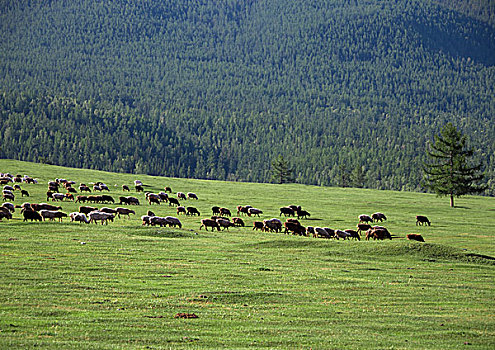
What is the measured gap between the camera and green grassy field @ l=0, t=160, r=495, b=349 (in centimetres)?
1755

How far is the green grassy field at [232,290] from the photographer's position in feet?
57.6

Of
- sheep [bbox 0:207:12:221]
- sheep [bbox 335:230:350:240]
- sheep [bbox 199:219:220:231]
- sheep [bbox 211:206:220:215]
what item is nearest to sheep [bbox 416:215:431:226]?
sheep [bbox 335:230:350:240]

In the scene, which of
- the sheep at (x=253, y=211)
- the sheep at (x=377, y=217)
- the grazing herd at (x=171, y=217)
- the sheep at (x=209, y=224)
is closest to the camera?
the grazing herd at (x=171, y=217)

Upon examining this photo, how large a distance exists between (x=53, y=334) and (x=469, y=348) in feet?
41.0

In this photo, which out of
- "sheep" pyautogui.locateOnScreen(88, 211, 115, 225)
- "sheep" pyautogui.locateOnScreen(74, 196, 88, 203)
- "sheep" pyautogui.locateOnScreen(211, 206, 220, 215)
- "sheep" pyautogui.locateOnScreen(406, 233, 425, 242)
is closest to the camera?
"sheep" pyautogui.locateOnScreen(406, 233, 425, 242)

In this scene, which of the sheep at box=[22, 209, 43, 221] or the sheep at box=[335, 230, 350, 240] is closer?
the sheep at box=[22, 209, 43, 221]

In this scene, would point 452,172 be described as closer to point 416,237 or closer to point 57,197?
point 416,237

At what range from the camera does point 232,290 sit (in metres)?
24.1

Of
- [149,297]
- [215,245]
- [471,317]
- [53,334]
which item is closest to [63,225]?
[215,245]

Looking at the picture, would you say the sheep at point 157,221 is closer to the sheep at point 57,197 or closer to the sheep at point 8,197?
the sheep at point 57,197

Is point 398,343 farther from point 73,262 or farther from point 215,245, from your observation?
point 215,245

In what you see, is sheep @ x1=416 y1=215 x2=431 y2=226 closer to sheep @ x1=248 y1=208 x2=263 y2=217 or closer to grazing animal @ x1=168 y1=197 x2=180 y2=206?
sheep @ x1=248 y1=208 x2=263 y2=217

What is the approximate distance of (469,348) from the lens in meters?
17.5

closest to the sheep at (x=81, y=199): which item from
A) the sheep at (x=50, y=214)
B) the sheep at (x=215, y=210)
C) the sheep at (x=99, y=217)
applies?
the sheep at (x=215, y=210)
